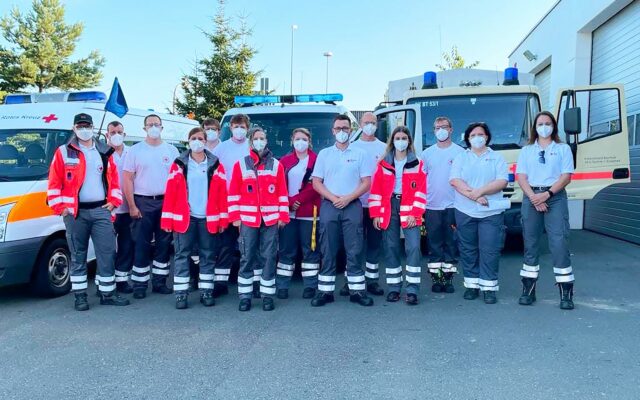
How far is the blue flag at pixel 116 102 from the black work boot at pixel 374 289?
3946 mm

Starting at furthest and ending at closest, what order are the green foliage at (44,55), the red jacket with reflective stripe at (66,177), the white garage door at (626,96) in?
the green foliage at (44,55)
the white garage door at (626,96)
the red jacket with reflective stripe at (66,177)

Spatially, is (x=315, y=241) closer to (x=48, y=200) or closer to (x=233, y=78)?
(x=48, y=200)

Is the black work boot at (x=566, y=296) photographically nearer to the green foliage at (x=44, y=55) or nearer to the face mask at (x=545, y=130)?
the face mask at (x=545, y=130)

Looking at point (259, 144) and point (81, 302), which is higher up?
point (259, 144)

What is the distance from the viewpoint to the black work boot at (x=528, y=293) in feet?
18.6

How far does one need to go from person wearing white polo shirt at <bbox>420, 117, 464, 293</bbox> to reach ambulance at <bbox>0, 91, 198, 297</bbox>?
4118 millimetres

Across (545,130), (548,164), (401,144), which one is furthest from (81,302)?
(545,130)

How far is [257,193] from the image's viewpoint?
18.0ft

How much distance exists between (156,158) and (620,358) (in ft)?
16.1

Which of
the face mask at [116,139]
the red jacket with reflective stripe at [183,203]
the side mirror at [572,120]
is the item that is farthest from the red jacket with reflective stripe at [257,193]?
the side mirror at [572,120]

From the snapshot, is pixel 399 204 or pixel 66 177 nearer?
pixel 66 177

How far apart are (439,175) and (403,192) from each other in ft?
2.14

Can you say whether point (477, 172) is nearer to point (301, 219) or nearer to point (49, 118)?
point (301, 219)

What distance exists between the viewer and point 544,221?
18.8ft
